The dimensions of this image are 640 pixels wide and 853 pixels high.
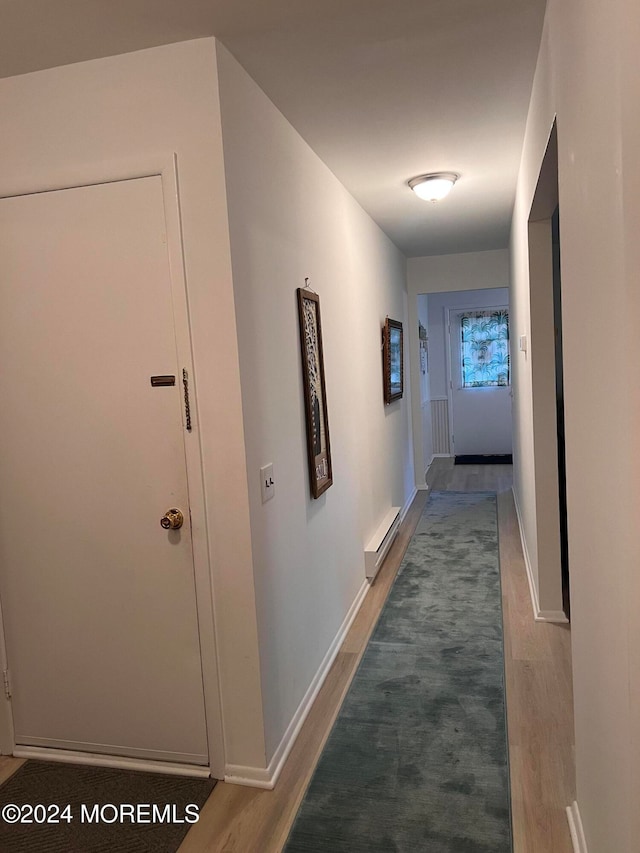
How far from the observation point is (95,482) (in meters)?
2.19

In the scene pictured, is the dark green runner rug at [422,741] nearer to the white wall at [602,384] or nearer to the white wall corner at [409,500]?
the white wall at [602,384]

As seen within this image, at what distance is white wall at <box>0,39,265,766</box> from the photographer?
6.44 ft

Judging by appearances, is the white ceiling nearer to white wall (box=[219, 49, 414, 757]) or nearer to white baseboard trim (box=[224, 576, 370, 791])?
white wall (box=[219, 49, 414, 757])

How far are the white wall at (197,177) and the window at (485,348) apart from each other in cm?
689

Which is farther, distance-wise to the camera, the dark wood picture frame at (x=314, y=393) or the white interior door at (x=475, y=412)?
the white interior door at (x=475, y=412)

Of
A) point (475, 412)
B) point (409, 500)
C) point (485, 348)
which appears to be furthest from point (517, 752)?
point (485, 348)

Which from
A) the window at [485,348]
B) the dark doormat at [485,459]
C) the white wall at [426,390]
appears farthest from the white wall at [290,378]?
the window at [485,348]

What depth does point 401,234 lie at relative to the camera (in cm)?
518

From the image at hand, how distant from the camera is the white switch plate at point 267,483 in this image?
218cm

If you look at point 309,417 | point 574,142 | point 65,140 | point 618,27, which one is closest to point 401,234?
point 309,417

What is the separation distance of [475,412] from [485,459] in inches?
26.9

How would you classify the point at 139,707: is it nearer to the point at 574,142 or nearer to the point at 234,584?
the point at 234,584

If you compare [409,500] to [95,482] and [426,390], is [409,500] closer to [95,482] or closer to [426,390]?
[426,390]

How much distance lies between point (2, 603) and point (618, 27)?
2.48 meters
